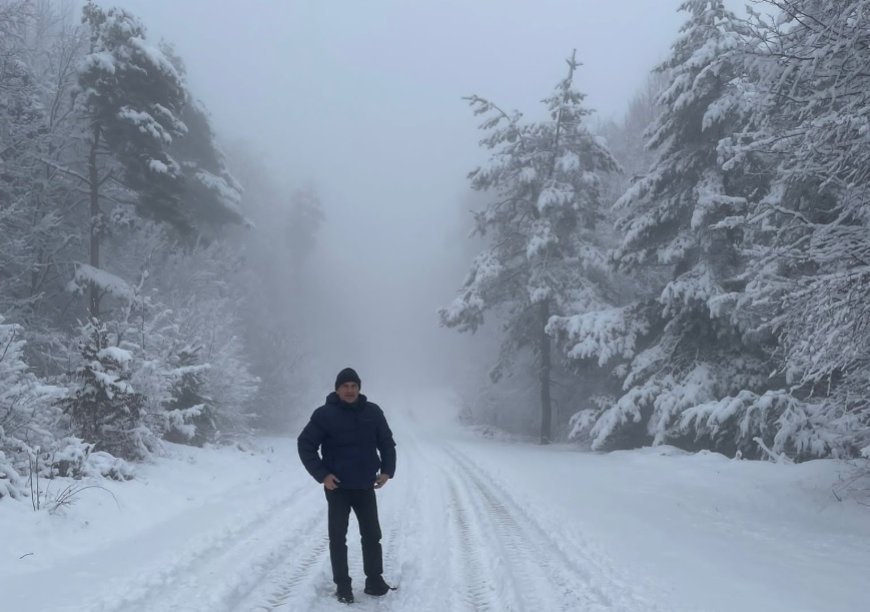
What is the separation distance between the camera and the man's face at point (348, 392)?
17.5 ft

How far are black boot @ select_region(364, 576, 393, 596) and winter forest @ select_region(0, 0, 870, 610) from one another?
124 inches

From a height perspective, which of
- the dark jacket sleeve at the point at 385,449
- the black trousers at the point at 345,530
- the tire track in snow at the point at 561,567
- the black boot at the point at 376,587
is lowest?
the tire track in snow at the point at 561,567

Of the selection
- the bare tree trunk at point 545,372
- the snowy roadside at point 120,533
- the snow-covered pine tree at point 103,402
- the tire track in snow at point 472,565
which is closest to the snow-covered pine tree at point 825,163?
the tire track in snow at point 472,565

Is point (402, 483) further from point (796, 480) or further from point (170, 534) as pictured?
point (796, 480)

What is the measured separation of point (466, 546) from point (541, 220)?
18.0 m

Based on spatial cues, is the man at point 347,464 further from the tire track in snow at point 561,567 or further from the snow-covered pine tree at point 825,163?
the snow-covered pine tree at point 825,163

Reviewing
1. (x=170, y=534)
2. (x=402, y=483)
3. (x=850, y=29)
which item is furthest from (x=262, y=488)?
(x=850, y=29)

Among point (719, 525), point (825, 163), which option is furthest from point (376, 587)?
point (825, 163)

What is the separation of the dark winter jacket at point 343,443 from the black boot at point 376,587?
77 centimetres

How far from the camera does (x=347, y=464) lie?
5293 millimetres

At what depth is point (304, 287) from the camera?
210 ft

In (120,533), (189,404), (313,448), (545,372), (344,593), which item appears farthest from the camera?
(545,372)

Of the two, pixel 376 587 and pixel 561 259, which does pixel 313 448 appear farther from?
pixel 561 259

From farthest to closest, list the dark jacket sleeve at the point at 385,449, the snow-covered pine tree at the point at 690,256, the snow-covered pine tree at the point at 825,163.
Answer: the snow-covered pine tree at the point at 690,256
the snow-covered pine tree at the point at 825,163
the dark jacket sleeve at the point at 385,449
